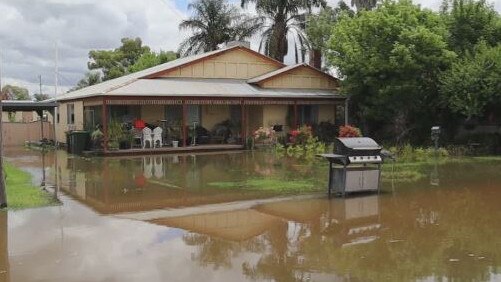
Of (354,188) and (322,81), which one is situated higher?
(322,81)

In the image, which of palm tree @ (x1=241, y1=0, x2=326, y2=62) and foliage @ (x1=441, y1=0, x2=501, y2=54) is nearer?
foliage @ (x1=441, y1=0, x2=501, y2=54)

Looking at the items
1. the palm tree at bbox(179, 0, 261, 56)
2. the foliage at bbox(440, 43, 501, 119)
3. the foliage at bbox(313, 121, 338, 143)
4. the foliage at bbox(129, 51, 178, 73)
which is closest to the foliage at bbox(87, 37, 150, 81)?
the foliage at bbox(129, 51, 178, 73)

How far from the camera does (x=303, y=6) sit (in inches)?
1532

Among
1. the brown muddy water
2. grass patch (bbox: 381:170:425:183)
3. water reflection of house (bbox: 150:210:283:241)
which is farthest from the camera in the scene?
grass patch (bbox: 381:170:425:183)

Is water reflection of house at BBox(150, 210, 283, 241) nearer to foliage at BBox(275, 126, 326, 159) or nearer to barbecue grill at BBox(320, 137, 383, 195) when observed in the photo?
barbecue grill at BBox(320, 137, 383, 195)

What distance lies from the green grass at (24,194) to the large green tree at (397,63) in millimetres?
15374

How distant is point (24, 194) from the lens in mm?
12586

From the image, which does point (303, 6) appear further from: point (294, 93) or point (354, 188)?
point (354, 188)

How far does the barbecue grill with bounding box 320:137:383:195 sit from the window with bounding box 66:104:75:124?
21.3 meters

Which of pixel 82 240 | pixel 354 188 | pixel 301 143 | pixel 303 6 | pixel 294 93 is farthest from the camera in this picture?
pixel 303 6

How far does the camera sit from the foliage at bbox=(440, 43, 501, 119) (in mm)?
22047

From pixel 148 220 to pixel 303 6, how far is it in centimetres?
3126

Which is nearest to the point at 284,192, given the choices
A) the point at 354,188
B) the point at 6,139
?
the point at 354,188

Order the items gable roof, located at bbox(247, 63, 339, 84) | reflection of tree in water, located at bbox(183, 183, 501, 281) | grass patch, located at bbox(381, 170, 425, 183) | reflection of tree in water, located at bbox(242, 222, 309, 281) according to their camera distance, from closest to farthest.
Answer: reflection of tree in water, located at bbox(242, 222, 309, 281) < reflection of tree in water, located at bbox(183, 183, 501, 281) < grass patch, located at bbox(381, 170, 425, 183) < gable roof, located at bbox(247, 63, 339, 84)
